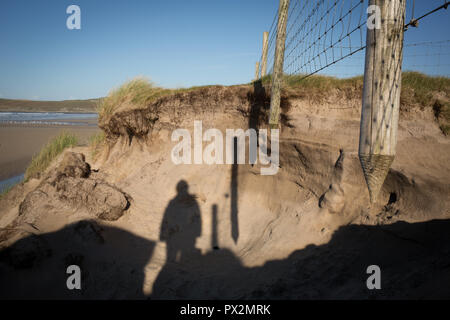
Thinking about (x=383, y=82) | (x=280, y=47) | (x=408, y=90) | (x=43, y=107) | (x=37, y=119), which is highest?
(x=43, y=107)

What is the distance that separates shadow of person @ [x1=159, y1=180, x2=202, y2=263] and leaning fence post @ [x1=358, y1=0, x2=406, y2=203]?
3.46m

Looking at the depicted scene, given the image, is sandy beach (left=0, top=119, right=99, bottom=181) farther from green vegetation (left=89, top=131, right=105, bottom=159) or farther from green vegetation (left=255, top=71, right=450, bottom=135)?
green vegetation (left=255, top=71, right=450, bottom=135)

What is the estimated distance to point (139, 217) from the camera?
5.00m

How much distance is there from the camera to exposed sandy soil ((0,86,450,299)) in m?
2.88

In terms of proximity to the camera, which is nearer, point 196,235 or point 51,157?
point 196,235

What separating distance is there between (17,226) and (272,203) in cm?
399

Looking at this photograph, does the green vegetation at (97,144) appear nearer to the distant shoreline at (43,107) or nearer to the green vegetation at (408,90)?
the green vegetation at (408,90)

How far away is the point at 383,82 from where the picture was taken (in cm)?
190

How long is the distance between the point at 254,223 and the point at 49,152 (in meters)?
7.25

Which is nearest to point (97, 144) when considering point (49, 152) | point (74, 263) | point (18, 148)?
point (49, 152)

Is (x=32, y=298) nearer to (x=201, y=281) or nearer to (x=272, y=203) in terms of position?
(x=201, y=281)

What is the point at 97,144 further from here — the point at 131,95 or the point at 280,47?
the point at 280,47
